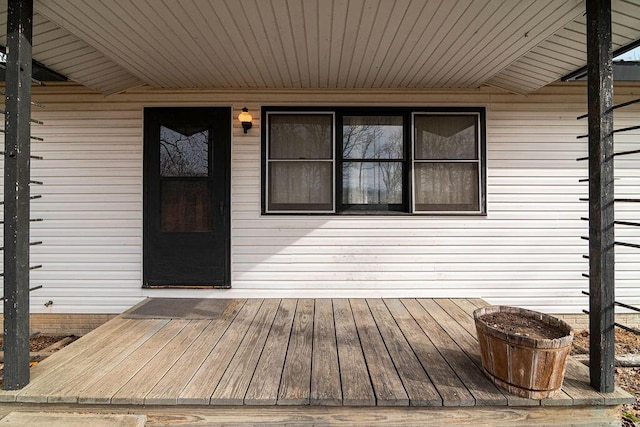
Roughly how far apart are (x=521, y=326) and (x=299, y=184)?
2447 millimetres

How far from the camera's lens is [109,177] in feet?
12.1

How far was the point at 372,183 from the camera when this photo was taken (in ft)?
12.4

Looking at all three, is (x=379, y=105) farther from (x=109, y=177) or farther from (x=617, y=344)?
(x=617, y=344)

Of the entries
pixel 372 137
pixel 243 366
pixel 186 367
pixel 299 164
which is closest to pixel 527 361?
pixel 243 366

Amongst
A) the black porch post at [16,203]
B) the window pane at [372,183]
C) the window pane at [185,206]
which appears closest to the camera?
the black porch post at [16,203]

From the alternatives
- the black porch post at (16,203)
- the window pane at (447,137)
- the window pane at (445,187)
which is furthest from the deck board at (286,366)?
the window pane at (447,137)

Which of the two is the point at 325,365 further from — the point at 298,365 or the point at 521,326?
the point at 521,326

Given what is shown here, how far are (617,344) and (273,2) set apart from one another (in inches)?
188

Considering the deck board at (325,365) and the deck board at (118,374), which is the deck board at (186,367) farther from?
the deck board at (325,365)

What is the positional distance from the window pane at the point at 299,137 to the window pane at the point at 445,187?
3.66ft

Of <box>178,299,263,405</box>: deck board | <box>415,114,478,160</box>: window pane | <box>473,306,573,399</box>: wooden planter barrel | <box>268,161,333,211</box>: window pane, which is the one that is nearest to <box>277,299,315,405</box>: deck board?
<box>178,299,263,405</box>: deck board

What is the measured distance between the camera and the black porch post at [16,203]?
1.95 metres

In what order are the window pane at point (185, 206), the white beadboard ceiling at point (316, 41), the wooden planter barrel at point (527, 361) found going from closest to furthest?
the wooden planter barrel at point (527, 361) < the white beadboard ceiling at point (316, 41) < the window pane at point (185, 206)

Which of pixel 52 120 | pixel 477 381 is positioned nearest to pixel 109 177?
pixel 52 120
